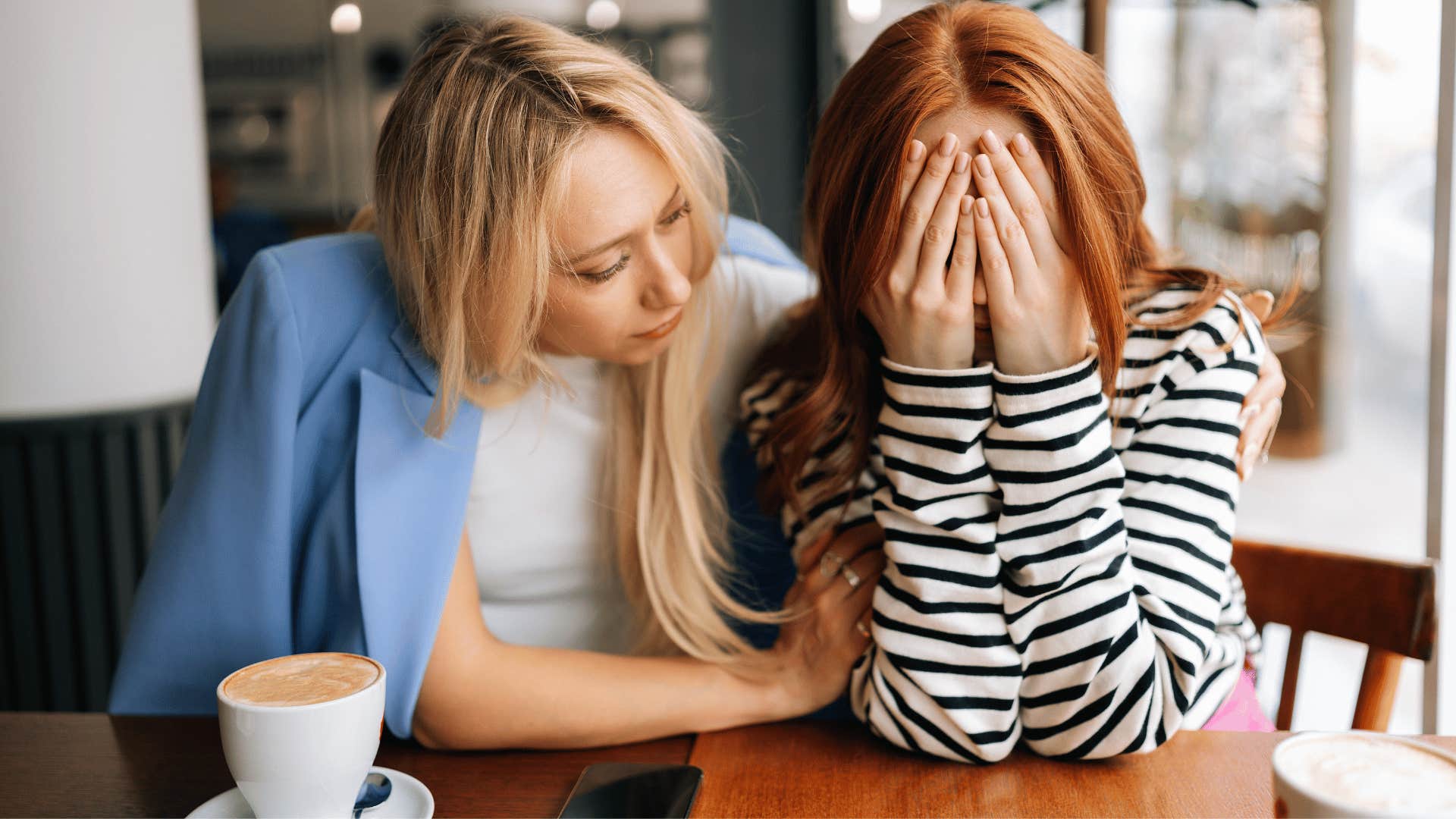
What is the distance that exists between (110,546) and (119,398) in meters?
0.30

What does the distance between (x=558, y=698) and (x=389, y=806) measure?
183 millimetres

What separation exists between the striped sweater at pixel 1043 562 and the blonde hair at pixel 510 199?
169 mm

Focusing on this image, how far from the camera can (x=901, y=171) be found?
90 centimetres

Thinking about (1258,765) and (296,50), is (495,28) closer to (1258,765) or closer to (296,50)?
(1258,765)

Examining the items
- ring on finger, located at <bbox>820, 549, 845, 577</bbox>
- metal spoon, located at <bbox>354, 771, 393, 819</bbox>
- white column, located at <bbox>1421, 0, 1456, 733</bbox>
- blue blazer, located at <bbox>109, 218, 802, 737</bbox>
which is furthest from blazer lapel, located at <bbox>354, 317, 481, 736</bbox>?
white column, located at <bbox>1421, 0, 1456, 733</bbox>

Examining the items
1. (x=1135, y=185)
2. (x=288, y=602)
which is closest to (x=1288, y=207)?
(x=1135, y=185)

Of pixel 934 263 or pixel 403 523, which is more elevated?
pixel 934 263

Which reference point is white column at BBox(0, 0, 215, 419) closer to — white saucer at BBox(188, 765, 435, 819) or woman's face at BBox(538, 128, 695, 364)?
woman's face at BBox(538, 128, 695, 364)

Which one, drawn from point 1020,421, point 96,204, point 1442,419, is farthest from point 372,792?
point 96,204

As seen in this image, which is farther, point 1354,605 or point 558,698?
point 1354,605

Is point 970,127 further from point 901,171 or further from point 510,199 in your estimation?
point 510,199

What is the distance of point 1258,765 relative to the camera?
0.78 meters

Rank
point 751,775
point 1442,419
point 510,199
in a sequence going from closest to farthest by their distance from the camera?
point 751,775, point 510,199, point 1442,419

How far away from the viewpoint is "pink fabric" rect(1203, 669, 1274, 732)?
39.7 inches
